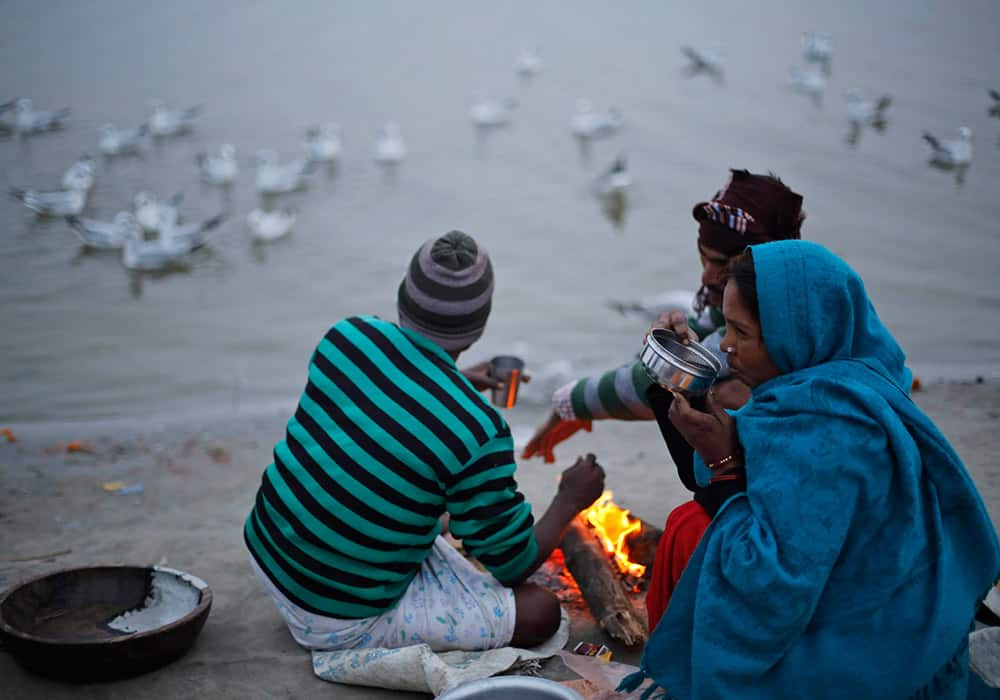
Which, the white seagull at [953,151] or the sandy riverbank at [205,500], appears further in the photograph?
the white seagull at [953,151]

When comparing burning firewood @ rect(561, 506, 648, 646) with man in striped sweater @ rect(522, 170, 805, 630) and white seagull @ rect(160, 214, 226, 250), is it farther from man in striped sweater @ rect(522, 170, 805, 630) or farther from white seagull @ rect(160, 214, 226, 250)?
white seagull @ rect(160, 214, 226, 250)

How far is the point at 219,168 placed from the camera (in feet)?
37.2

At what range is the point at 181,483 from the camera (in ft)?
15.6

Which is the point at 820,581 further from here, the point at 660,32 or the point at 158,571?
the point at 660,32

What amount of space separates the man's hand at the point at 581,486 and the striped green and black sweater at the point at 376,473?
0.37 meters

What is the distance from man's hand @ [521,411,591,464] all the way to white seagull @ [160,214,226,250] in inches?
255

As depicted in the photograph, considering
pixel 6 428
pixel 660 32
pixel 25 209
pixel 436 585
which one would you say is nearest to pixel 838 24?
pixel 660 32

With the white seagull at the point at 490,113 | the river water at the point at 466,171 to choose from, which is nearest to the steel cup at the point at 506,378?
the river water at the point at 466,171

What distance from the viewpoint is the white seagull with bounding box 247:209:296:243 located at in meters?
10.1

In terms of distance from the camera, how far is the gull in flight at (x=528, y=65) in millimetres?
16500

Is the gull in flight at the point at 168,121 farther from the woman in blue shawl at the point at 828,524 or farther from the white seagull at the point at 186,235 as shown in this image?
the woman in blue shawl at the point at 828,524

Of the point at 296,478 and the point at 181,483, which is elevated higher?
the point at 296,478

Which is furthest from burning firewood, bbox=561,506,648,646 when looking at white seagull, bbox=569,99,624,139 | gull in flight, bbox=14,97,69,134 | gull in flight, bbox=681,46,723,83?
gull in flight, bbox=681,46,723,83

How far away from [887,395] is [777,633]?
0.54 m
